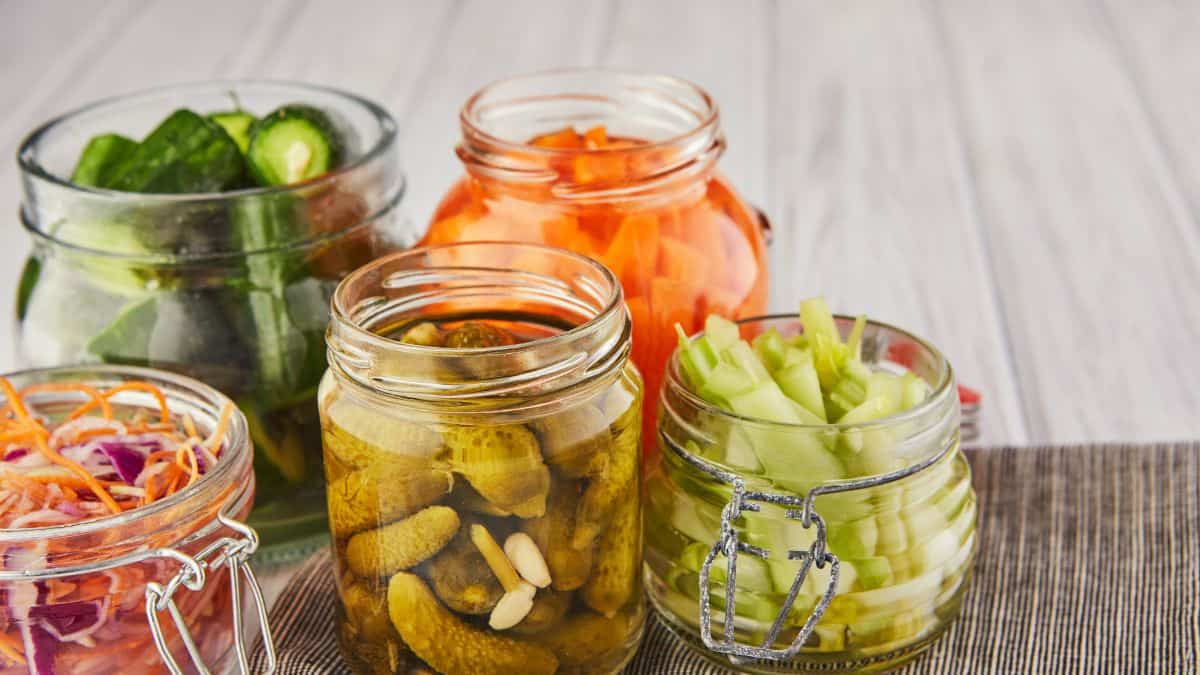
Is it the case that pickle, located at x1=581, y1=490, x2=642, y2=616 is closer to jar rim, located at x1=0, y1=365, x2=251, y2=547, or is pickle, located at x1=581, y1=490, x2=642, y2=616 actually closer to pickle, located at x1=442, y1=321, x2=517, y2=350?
pickle, located at x1=442, y1=321, x2=517, y2=350

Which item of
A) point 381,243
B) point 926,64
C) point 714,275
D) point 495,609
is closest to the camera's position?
point 495,609

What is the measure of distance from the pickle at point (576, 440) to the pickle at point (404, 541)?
9cm

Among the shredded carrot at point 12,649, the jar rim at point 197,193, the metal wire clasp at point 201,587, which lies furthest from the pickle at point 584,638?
the jar rim at point 197,193

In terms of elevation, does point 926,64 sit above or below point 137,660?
below

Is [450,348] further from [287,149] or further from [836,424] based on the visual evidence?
[287,149]

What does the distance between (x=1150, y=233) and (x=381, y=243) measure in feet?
4.40

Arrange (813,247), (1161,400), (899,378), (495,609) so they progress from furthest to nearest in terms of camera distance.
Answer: (813,247), (1161,400), (899,378), (495,609)

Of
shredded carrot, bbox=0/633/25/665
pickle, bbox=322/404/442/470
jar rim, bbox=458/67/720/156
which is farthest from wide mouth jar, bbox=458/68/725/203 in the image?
shredded carrot, bbox=0/633/25/665

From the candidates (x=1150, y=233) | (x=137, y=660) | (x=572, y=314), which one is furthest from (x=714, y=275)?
(x=1150, y=233)

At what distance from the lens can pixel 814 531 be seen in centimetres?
115

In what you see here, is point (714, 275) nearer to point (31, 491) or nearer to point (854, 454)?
point (854, 454)

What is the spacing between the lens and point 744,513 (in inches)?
46.1

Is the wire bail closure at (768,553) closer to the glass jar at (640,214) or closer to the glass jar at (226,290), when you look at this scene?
the glass jar at (640,214)

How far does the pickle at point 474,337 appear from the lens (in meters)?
1.15
